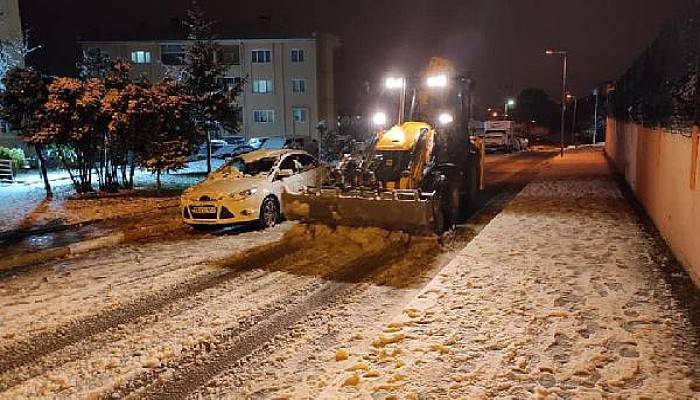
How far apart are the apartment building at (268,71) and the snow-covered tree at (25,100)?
32.3m

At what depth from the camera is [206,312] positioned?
6617 mm

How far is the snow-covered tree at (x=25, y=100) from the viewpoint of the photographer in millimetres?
15359

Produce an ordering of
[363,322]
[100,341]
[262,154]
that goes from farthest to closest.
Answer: [262,154] → [363,322] → [100,341]

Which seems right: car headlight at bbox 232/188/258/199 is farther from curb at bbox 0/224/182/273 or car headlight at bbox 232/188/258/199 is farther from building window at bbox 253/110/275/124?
building window at bbox 253/110/275/124

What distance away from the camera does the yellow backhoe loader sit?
9.61m

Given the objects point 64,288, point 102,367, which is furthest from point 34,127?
point 102,367

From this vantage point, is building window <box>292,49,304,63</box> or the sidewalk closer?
the sidewalk

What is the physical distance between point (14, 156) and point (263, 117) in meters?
26.1

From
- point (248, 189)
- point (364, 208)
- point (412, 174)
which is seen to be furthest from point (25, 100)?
point (412, 174)

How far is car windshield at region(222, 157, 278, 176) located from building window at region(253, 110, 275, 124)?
36240mm

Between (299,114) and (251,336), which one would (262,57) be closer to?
(299,114)

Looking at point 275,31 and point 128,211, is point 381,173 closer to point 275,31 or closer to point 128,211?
point 128,211

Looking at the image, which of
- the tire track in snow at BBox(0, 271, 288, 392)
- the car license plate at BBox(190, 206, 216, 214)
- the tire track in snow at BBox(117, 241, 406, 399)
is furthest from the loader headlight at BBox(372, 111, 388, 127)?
the tire track in snow at BBox(0, 271, 288, 392)

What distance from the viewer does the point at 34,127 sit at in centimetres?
1569
